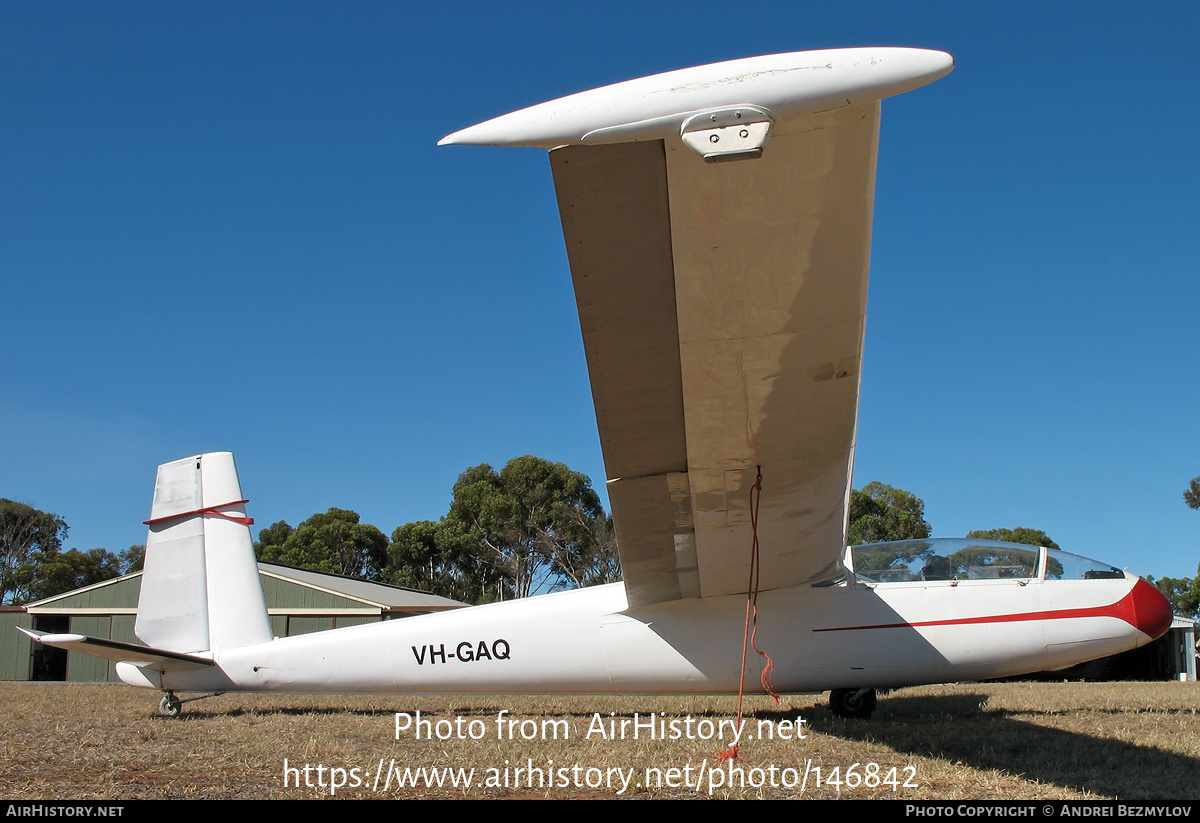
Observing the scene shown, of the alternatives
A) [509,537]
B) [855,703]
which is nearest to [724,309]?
[855,703]

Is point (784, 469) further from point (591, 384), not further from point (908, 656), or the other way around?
point (908, 656)

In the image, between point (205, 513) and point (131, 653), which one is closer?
point (131, 653)

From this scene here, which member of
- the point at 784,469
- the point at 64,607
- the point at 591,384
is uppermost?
the point at 591,384

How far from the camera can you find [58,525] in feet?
181

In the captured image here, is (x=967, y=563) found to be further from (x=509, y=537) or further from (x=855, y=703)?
(x=509, y=537)

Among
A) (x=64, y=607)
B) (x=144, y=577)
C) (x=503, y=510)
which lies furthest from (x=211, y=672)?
(x=503, y=510)

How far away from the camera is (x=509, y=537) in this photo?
38500 millimetres

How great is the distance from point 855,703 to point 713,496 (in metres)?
3.98

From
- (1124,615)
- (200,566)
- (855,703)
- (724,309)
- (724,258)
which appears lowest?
A: (855,703)

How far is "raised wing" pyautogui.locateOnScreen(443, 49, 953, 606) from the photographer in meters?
2.33

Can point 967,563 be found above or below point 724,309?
below

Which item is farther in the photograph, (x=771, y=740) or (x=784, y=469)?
(x=771, y=740)
